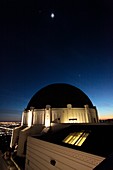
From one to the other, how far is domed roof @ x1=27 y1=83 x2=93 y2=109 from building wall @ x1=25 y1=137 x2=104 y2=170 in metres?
17.5

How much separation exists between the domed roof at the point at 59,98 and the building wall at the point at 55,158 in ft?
57.5

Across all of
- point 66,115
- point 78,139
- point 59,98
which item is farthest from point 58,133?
point 59,98

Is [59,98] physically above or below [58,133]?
above

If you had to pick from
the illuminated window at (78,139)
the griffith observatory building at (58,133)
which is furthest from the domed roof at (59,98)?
the illuminated window at (78,139)

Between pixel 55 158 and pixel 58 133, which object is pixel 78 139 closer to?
pixel 55 158

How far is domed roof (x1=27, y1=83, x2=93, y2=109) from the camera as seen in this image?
108ft

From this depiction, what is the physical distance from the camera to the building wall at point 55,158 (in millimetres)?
7393

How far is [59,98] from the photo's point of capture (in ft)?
111

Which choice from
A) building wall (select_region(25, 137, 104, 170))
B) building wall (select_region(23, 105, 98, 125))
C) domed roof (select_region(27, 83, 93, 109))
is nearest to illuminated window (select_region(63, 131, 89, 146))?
building wall (select_region(25, 137, 104, 170))

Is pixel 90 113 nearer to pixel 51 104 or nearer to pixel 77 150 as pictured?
pixel 51 104

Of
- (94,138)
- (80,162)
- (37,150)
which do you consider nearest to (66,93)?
(37,150)

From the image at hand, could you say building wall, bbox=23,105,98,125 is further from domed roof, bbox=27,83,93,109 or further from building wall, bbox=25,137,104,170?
building wall, bbox=25,137,104,170

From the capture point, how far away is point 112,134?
385 inches

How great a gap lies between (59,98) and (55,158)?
23.8 metres
